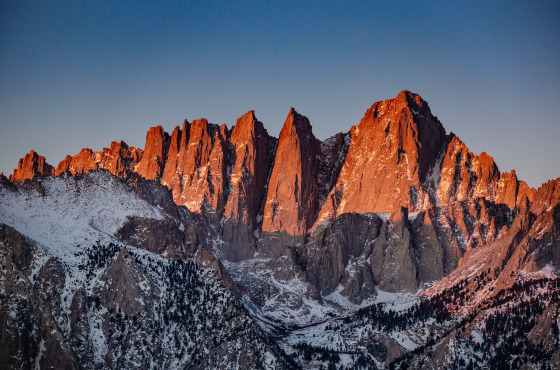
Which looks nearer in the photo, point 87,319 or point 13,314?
point 13,314

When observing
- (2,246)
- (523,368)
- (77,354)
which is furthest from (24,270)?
(523,368)

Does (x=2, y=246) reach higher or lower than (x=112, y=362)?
higher

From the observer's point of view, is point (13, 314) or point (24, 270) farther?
point (24, 270)

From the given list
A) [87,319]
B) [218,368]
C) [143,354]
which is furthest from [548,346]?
[87,319]

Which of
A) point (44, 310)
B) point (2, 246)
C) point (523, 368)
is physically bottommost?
point (523, 368)

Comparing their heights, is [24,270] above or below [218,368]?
above

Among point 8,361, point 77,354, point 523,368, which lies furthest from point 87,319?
point 523,368

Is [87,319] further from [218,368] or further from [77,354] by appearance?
[218,368]

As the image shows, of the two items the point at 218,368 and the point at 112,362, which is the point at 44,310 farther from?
the point at 218,368
